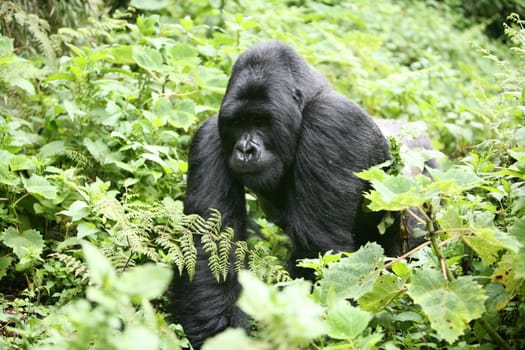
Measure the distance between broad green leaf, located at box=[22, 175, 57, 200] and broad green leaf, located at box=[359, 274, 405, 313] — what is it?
199 centimetres

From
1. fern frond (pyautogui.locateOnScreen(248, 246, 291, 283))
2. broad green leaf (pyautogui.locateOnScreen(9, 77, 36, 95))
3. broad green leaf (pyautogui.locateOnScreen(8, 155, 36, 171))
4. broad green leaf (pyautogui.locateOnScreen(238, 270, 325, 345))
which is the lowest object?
broad green leaf (pyautogui.locateOnScreen(8, 155, 36, 171))

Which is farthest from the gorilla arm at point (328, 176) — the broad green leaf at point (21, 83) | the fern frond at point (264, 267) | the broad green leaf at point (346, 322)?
the broad green leaf at point (21, 83)

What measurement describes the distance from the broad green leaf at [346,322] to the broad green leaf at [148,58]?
2852mm

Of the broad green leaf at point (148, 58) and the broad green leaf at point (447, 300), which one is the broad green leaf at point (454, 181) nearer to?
the broad green leaf at point (447, 300)

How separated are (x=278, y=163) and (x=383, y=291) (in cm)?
140

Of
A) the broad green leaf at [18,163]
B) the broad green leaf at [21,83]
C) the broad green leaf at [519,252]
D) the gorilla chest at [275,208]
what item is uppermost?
the broad green leaf at [519,252]

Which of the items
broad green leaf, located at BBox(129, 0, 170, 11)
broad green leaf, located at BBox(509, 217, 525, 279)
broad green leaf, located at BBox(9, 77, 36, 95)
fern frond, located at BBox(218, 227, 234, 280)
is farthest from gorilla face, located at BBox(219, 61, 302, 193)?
broad green leaf, located at BBox(129, 0, 170, 11)

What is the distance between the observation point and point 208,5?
23.0 feet

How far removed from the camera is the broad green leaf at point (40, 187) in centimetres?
390

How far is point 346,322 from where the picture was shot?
2355mm

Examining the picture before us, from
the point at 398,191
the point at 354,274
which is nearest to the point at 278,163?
the point at 354,274

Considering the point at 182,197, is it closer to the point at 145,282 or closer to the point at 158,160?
the point at 158,160

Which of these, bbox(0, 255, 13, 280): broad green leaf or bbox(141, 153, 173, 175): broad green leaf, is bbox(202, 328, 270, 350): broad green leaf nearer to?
bbox(0, 255, 13, 280): broad green leaf

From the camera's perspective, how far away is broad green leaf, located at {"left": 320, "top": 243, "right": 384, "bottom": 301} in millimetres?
2604
